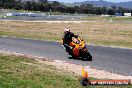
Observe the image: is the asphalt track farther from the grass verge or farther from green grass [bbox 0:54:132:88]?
the grass verge

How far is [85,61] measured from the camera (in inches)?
731

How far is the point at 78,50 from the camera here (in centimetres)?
1941

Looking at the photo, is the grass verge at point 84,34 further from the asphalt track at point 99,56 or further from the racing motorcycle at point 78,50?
the racing motorcycle at point 78,50

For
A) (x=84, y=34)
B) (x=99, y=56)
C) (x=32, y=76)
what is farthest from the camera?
(x=84, y=34)

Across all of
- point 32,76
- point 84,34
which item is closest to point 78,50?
point 32,76

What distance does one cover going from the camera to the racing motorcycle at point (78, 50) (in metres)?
19.1

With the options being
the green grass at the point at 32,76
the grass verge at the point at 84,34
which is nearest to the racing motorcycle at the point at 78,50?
the green grass at the point at 32,76

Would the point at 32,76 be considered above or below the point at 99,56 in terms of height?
above

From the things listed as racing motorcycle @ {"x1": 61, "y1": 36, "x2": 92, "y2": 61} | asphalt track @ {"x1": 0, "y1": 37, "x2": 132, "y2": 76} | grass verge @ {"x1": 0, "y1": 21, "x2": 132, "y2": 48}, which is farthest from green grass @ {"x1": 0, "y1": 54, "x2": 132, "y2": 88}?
grass verge @ {"x1": 0, "y1": 21, "x2": 132, "y2": 48}

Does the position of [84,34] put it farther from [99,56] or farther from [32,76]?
[32,76]

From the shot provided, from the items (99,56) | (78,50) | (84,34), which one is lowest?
(84,34)

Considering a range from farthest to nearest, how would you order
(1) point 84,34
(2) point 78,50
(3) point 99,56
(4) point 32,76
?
1. (1) point 84,34
2. (3) point 99,56
3. (2) point 78,50
4. (4) point 32,76

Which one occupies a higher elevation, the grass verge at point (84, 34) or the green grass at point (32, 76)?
the green grass at point (32, 76)

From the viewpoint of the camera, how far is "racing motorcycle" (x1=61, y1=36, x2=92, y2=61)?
62.5 feet
